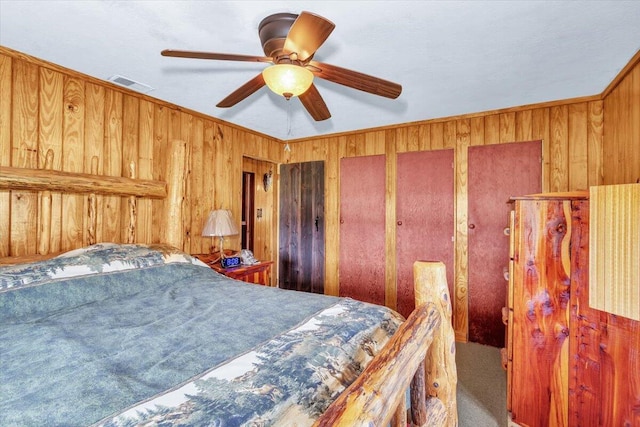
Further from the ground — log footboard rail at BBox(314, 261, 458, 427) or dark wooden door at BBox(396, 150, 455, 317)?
dark wooden door at BBox(396, 150, 455, 317)

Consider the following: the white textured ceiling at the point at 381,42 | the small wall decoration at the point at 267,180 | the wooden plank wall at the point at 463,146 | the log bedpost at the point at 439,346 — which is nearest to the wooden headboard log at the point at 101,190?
the white textured ceiling at the point at 381,42

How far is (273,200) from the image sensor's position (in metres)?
4.34

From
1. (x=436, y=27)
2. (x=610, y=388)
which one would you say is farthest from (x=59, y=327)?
(x=610, y=388)

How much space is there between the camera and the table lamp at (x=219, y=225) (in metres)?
2.87

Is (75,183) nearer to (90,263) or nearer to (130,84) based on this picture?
(90,263)

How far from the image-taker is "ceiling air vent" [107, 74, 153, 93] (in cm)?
229

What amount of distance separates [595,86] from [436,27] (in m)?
1.76

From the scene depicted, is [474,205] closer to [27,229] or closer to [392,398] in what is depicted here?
[392,398]

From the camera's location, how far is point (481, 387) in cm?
218

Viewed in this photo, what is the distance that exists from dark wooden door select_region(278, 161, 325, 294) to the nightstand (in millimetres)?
913

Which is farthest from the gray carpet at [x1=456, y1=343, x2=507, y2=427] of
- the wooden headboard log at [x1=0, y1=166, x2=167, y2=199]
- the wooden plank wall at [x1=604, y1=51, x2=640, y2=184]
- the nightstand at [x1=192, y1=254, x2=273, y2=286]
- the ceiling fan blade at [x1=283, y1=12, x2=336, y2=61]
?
the wooden headboard log at [x1=0, y1=166, x2=167, y2=199]

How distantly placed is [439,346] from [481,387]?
1310 millimetres

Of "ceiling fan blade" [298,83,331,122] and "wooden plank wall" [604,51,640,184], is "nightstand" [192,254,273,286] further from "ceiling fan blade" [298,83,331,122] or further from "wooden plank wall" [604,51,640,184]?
"wooden plank wall" [604,51,640,184]

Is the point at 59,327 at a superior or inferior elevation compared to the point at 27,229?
inferior
